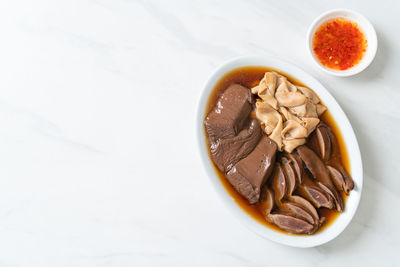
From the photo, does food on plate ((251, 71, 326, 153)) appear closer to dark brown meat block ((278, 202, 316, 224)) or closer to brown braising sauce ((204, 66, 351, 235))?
brown braising sauce ((204, 66, 351, 235))

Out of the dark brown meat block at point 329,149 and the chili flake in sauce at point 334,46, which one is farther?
the chili flake in sauce at point 334,46

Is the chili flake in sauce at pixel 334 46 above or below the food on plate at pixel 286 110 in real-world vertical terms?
above

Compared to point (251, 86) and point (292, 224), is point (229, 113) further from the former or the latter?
point (292, 224)

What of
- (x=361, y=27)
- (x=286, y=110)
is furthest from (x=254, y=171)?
(x=361, y=27)

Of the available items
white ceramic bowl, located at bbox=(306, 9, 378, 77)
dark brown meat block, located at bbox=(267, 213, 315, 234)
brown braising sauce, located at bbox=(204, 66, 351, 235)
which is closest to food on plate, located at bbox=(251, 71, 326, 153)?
brown braising sauce, located at bbox=(204, 66, 351, 235)

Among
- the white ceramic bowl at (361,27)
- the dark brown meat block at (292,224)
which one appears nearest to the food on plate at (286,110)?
the white ceramic bowl at (361,27)

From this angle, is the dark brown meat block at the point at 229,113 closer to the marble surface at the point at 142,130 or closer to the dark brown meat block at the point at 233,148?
the dark brown meat block at the point at 233,148

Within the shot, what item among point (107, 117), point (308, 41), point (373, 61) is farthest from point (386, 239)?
point (107, 117)
